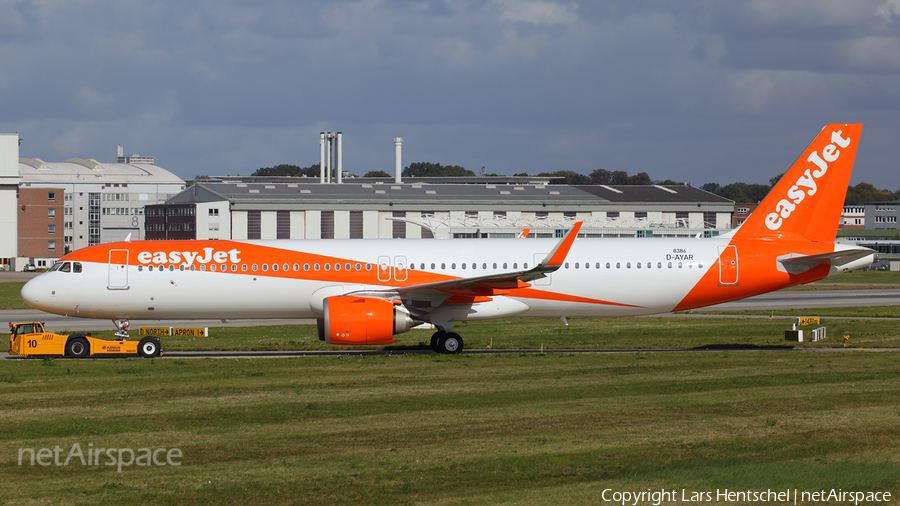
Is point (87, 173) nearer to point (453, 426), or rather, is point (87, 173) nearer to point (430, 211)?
point (430, 211)

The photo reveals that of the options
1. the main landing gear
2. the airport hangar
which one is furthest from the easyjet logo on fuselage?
the airport hangar

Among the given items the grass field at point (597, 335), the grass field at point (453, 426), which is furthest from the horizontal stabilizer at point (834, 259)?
the grass field at point (597, 335)

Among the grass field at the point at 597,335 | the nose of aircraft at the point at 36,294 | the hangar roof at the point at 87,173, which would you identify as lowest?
the grass field at the point at 597,335

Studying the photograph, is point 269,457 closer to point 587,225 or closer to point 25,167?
point 587,225

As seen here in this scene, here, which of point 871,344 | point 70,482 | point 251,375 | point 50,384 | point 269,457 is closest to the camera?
point 70,482

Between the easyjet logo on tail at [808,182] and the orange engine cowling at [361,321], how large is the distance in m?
13.2

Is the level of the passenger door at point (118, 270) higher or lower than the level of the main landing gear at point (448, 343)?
higher

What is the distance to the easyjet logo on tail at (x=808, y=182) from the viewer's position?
2958 centimetres

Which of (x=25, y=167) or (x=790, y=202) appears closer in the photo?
(x=790, y=202)

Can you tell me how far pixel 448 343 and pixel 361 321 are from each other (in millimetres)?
3431

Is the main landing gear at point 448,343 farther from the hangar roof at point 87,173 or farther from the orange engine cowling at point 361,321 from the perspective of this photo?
the hangar roof at point 87,173

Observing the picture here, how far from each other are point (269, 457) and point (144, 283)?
53.9ft

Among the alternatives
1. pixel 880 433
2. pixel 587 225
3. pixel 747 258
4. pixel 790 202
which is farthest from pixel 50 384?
pixel 587 225

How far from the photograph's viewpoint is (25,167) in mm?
159625
